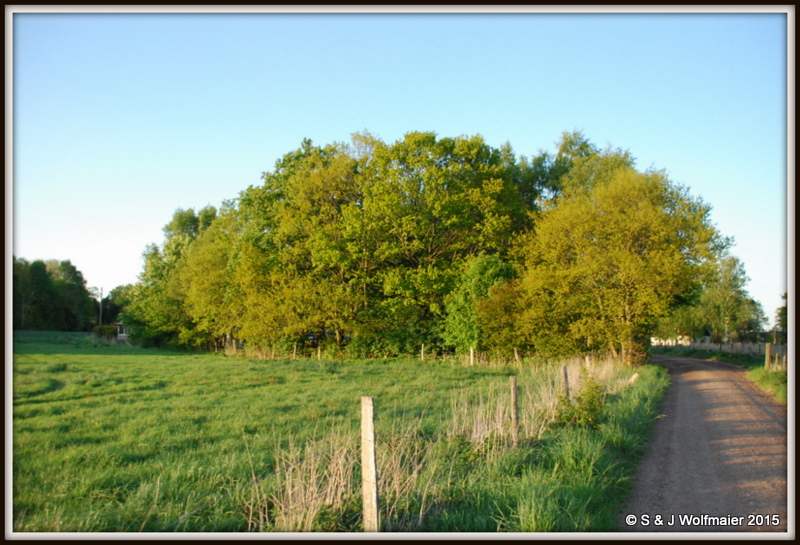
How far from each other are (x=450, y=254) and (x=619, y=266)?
10485mm

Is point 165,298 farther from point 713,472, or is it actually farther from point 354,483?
point 713,472

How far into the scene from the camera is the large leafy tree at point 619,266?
2519 cm

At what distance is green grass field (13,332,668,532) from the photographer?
5.46 meters

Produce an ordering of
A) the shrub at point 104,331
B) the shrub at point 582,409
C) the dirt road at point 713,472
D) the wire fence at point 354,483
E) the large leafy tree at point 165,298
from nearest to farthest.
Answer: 1. the wire fence at point 354,483
2. the dirt road at point 713,472
3. the shrub at point 582,409
4. the shrub at point 104,331
5. the large leafy tree at point 165,298

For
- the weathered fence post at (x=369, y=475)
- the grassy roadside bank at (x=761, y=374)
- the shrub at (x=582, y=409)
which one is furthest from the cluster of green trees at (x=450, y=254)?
the weathered fence post at (x=369, y=475)

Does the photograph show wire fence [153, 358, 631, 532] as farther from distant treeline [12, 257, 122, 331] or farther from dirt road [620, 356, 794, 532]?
distant treeline [12, 257, 122, 331]

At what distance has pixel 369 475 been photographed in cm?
497

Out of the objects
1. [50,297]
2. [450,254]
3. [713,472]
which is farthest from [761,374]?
[50,297]

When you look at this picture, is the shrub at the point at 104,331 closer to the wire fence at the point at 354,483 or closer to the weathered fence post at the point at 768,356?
the wire fence at the point at 354,483

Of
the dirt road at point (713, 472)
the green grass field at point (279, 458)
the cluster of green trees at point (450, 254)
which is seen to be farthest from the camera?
the cluster of green trees at point (450, 254)

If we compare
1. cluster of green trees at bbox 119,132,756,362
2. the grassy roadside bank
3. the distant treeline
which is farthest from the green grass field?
cluster of green trees at bbox 119,132,756,362

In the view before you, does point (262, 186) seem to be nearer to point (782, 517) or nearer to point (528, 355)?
point (528, 355)

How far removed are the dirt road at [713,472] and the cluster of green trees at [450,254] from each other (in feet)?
40.7

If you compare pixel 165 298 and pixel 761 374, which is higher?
pixel 165 298
